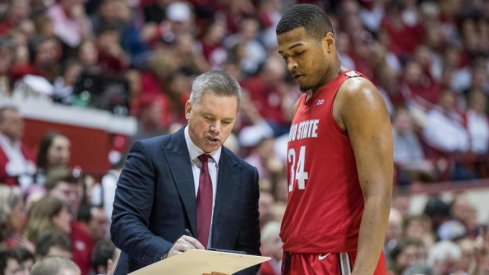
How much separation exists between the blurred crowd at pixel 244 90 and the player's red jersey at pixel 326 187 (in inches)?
52.4

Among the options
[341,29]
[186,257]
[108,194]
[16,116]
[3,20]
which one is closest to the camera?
[186,257]

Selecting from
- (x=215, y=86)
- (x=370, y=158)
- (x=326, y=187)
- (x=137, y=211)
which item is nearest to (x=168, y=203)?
(x=137, y=211)

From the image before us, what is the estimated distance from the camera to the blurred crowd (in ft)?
26.3

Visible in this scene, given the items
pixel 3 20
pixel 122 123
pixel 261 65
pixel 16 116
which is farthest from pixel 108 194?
pixel 261 65

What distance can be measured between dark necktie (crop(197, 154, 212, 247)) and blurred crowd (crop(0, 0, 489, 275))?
3.10 ft

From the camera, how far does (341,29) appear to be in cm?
1650

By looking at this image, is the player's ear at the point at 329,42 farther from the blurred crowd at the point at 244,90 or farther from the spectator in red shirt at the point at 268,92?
the spectator in red shirt at the point at 268,92

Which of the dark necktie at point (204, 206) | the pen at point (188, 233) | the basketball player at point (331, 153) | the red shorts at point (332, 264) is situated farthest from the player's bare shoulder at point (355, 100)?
the pen at point (188, 233)

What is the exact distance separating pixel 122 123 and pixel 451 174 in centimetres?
511

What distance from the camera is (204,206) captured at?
461 centimetres

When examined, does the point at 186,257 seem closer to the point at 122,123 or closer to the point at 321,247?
the point at 321,247

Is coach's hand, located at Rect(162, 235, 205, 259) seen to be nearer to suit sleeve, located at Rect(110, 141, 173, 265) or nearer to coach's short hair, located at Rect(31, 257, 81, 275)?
suit sleeve, located at Rect(110, 141, 173, 265)

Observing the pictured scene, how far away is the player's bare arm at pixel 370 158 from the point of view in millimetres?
4223

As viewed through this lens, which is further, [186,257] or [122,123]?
[122,123]
